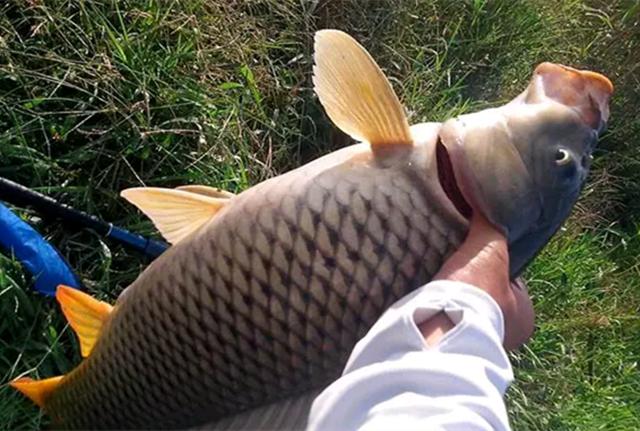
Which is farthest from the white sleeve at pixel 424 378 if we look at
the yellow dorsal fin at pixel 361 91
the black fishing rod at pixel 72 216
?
the black fishing rod at pixel 72 216

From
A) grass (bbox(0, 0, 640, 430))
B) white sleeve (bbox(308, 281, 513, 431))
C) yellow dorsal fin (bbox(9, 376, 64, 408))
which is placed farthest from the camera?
grass (bbox(0, 0, 640, 430))

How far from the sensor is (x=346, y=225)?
139 centimetres

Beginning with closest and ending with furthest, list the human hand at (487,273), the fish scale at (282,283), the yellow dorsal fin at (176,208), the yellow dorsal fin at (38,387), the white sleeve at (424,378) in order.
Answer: the white sleeve at (424,378)
the human hand at (487,273)
the fish scale at (282,283)
the yellow dorsal fin at (176,208)
the yellow dorsal fin at (38,387)

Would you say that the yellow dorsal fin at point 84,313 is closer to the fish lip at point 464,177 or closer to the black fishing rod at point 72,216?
the black fishing rod at point 72,216

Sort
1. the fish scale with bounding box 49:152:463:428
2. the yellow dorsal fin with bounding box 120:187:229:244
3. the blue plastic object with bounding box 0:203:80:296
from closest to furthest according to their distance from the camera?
the fish scale with bounding box 49:152:463:428, the yellow dorsal fin with bounding box 120:187:229:244, the blue plastic object with bounding box 0:203:80:296

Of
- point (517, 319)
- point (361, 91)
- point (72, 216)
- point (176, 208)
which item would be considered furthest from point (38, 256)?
point (517, 319)

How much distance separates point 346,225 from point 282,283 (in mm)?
131

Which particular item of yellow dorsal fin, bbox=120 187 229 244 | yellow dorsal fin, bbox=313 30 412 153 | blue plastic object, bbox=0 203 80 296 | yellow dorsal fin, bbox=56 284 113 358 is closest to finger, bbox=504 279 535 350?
yellow dorsal fin, bbox=313 30 412 153

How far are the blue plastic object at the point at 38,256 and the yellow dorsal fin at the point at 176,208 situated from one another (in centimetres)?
53

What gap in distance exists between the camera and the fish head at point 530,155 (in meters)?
1.41

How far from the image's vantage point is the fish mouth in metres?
1.42

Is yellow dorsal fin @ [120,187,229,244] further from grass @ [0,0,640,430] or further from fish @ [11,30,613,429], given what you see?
grass @ [0,0,640,430]

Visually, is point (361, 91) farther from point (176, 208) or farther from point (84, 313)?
point (84, 313)

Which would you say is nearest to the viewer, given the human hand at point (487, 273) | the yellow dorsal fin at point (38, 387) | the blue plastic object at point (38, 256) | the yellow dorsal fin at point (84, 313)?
the human hand at point (487, 273)
